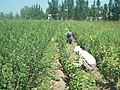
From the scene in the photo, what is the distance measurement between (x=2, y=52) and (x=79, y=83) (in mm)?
5324

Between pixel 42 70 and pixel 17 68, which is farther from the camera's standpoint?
pixel 42 70

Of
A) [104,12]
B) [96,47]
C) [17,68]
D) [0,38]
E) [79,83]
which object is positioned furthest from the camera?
[104,12]

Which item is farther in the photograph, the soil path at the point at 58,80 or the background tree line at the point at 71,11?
the background tree line at the point at 71,11

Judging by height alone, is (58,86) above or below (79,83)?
below

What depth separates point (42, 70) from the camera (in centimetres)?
877

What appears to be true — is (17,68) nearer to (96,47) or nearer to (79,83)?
(79,83)

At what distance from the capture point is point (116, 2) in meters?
54.6

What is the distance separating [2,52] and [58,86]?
133 inches

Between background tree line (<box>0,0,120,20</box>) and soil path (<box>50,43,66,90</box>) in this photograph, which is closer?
soil path (<box>50,43,66,90</box>)

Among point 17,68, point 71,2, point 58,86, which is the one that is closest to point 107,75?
point 58,86

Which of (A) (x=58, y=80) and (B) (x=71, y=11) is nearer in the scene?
(A) (x=58, y=80)

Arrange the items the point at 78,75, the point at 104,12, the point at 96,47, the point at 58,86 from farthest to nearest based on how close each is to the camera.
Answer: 1. the point at 104,12
2. the point at 96,47
3. the point at 58,86
4. the point at 78,75

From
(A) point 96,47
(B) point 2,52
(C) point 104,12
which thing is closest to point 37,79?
(B) point 2,52

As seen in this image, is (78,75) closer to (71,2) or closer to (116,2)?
(116,2)
